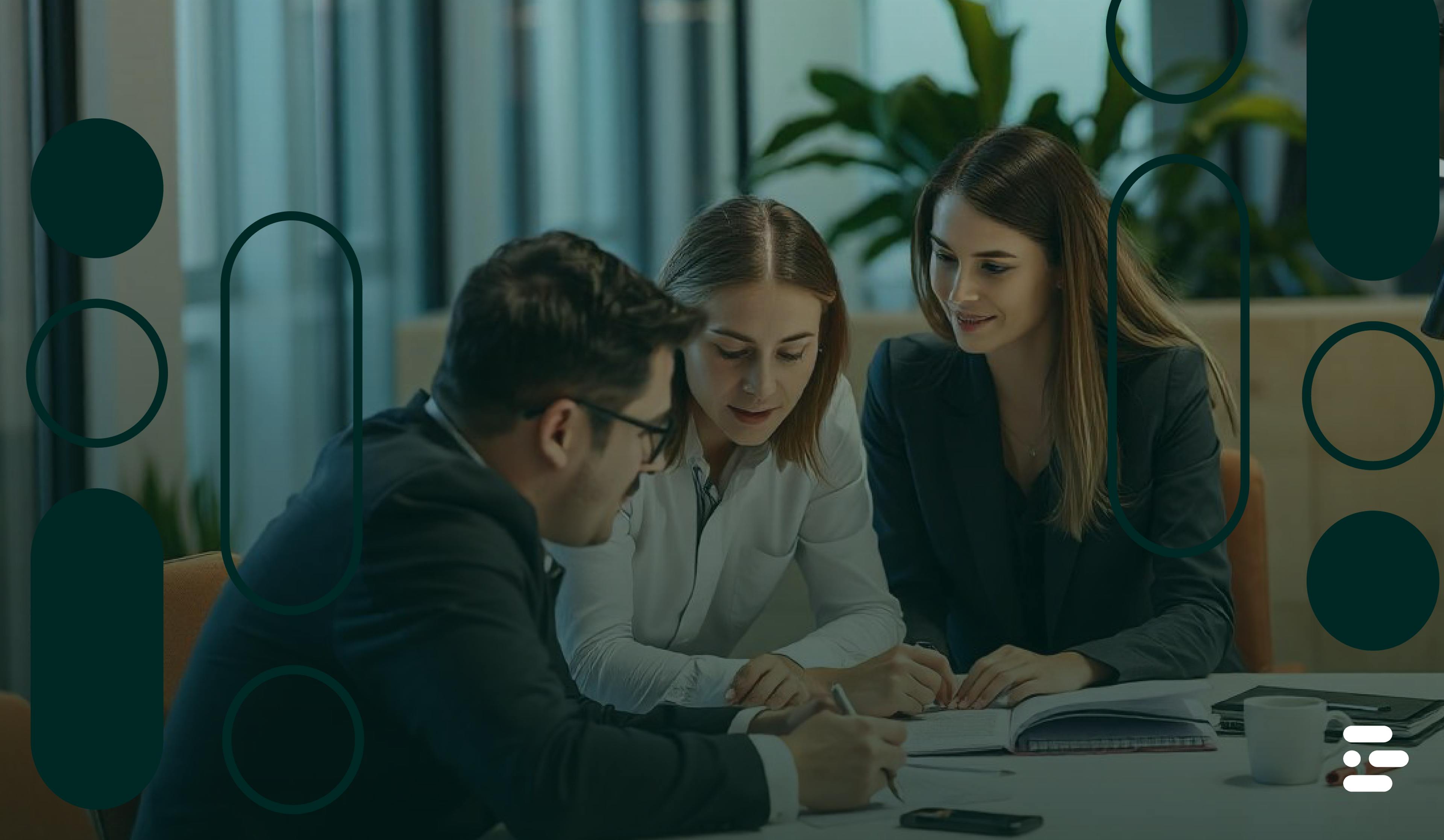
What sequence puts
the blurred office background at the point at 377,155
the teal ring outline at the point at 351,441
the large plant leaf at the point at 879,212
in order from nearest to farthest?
the teal ring outline at the point at 351,441, the blurred office background at the point at 377,155, the large plant leaf at the point at 879,212

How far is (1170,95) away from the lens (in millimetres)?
1158

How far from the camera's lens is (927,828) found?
114 centimetres

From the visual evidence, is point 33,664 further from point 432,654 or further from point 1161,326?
point 1161,326

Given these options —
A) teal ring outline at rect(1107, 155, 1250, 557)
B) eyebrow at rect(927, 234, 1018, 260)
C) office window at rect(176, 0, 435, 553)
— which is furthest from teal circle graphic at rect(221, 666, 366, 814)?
office window at rect(176, 0, 435, 553)

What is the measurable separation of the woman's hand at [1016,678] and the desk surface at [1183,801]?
0.16 meters

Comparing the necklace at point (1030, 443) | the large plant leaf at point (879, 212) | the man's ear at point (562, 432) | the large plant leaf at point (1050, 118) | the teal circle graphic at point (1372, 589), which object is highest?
the large plant leaf at point (1050, 118)

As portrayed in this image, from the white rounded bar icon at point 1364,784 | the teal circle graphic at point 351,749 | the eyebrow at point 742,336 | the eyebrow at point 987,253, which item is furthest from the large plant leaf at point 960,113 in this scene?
the teal circle graphic at point 351,749

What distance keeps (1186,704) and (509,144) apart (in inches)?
138

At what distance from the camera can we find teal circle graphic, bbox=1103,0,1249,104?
42.4 inches

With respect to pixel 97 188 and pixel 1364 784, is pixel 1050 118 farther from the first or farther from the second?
pixel 97 188

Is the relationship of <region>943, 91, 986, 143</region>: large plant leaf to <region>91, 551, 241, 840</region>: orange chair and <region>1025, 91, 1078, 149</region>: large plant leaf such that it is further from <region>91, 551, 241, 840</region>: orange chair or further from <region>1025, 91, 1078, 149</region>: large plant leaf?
<region>91, 551, 241, 840</region>: orange chair

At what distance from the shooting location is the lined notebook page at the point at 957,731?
1379 millimetres

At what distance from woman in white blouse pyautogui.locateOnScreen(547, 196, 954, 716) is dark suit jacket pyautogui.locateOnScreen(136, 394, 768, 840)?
0.41m

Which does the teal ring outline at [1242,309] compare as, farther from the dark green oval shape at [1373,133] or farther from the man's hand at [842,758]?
the man's hand at [842,758]
